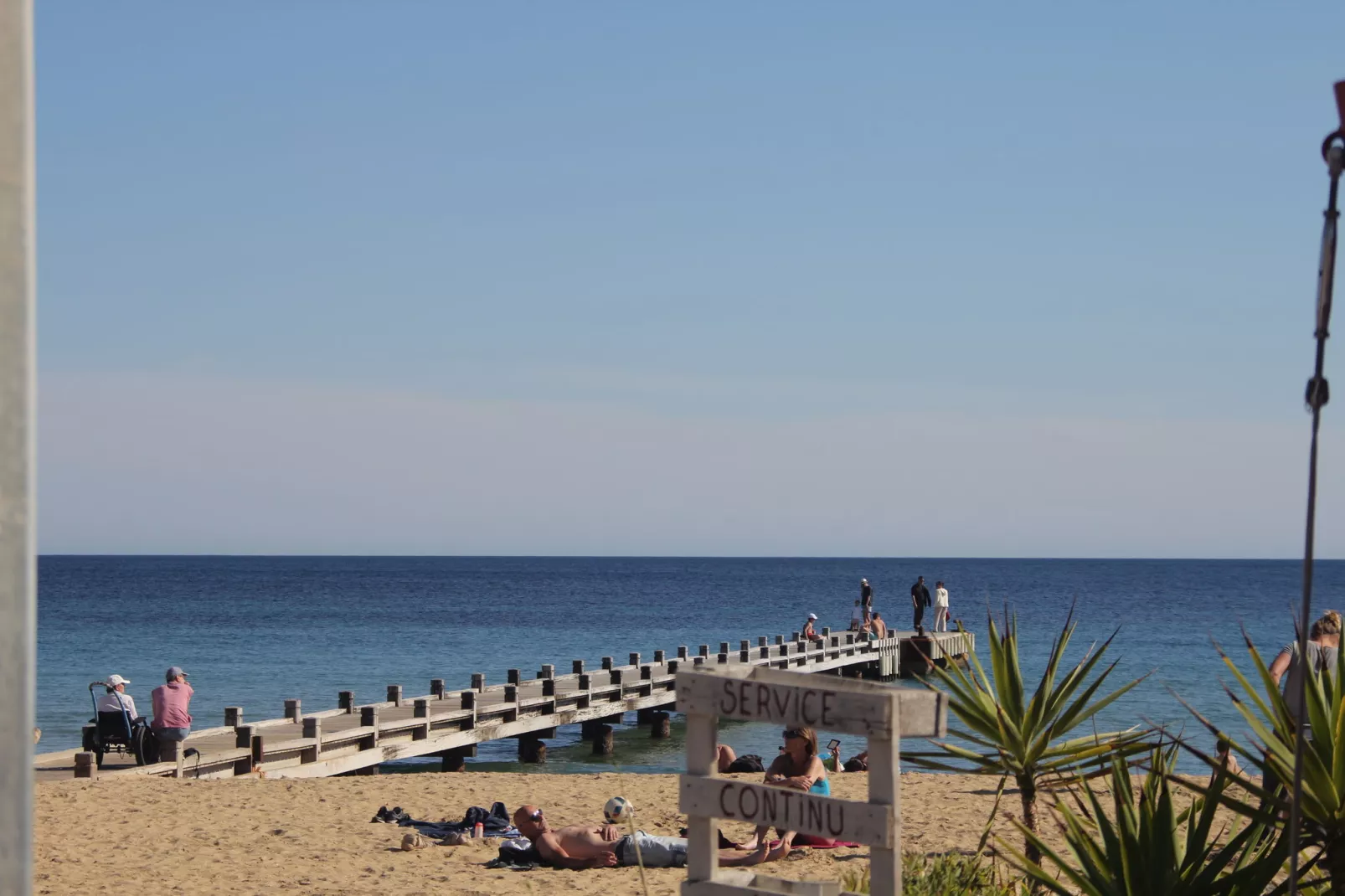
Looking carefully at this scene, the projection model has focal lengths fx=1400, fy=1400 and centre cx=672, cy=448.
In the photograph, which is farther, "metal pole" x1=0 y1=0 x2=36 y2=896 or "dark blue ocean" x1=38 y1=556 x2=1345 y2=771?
"dark blue ocean" x1=38 y1=556 x2=1345 y2=771

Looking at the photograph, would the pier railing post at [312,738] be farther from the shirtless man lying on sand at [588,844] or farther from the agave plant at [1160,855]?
the agave plant at [1160,855]

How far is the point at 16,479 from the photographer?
2.28 m

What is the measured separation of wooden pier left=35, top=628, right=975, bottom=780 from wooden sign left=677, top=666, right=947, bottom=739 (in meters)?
4.77

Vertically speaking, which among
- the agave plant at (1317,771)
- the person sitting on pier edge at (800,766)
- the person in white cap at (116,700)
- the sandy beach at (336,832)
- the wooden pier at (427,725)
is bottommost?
the wooden pier at (427,725)

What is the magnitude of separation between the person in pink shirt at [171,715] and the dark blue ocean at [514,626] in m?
9.99

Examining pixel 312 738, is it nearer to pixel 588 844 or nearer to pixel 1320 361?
pixel 588 844

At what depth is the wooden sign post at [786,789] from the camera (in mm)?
5262

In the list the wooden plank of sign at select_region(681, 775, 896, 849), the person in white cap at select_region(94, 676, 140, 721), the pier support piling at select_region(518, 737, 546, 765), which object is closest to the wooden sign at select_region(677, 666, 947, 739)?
the wooden plank of sign at select_region(681, 775, 896, 849)

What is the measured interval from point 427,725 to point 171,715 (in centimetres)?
565

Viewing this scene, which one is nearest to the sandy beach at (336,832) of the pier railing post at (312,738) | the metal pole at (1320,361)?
the pier railing post at (312,738)

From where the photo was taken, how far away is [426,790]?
1536 cm

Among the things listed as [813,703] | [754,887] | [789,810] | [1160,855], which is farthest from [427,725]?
[1160,855]

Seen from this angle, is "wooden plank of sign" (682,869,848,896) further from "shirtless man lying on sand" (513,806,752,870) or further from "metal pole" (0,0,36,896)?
"shirtless man lying on sand" (513,806,752,870)

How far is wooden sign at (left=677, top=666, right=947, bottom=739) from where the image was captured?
5.23 meters
